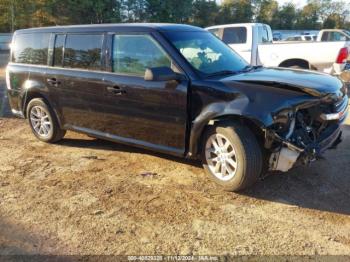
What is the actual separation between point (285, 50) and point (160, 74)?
712cm

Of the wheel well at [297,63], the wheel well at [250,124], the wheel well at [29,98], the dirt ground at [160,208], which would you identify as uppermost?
the wheel well at [297,63]

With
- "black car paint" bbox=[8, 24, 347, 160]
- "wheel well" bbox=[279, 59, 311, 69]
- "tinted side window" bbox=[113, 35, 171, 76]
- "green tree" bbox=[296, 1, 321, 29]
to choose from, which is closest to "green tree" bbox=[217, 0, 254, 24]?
"green tree" bbox=[296, 1, 321, 29]

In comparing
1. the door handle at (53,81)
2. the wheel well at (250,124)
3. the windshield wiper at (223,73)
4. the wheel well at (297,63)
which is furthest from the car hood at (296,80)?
the wheel well at (297,63)

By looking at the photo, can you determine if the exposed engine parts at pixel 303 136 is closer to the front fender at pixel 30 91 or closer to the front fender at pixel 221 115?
the front fender at pixel 221 115

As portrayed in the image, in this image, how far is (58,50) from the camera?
5.87 m

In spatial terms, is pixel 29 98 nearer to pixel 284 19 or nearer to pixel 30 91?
pixel 30 91

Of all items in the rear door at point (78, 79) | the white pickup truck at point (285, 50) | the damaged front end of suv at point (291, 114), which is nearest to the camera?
the damaged front end of suv at point (291, 114)

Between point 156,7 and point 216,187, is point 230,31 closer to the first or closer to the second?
point 216,187

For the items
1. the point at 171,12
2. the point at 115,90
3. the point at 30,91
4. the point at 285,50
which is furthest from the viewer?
Result: the point at 171,12

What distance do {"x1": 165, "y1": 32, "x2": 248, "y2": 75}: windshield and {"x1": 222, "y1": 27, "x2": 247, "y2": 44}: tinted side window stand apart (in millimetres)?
6223

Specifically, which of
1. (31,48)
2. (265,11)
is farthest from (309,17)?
(31,48)

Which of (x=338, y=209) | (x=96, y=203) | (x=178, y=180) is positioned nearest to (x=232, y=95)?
(x=178, y=180)

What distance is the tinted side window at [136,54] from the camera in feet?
15.4

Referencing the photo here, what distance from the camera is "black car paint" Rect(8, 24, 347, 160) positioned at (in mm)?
4004
